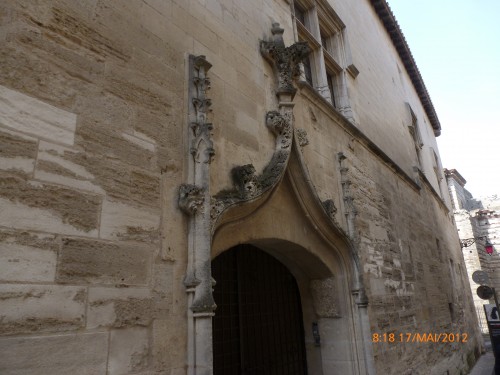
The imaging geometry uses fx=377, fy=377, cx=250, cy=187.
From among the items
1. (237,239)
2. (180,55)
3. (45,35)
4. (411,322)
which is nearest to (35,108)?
(45,35)

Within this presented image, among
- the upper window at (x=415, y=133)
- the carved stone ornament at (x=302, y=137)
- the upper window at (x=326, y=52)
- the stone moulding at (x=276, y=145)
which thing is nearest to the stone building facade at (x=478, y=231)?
the upper window at (x=415, y=133)

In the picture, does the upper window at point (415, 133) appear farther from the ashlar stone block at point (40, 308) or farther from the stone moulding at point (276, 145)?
the ashlar stone block at point (40, 308)

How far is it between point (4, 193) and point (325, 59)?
4.96 metres

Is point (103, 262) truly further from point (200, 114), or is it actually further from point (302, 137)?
point (302, 137)

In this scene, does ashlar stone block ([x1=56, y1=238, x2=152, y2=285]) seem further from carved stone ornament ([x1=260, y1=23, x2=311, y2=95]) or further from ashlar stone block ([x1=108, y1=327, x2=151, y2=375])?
carved stone ornament ([x1=260, y1=23, x2=311, y2=95])

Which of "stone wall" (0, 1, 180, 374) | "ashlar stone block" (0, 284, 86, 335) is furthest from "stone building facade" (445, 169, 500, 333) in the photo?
"ashlar stone block" (0, 284, 86, 335)

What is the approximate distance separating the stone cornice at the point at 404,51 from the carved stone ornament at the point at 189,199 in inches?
337

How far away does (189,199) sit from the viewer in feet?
6.69

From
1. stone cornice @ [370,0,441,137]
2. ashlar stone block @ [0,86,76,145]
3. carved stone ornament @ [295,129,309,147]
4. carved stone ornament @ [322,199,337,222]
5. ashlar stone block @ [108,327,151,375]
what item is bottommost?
ashlar stone block @ [108,327,151,375]

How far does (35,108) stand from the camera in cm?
158
